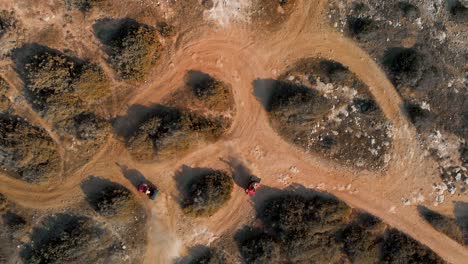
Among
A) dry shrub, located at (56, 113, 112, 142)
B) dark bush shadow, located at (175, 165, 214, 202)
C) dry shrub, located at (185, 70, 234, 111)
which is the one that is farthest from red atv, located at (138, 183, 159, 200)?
dry shrub, located at (185, 70, 234, 111)

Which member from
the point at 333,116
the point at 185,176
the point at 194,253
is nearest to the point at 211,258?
the point at 194,253

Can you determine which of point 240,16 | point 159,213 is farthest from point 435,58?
point 159,213

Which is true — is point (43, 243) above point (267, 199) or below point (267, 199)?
above

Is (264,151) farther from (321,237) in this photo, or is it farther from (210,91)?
(321,237)

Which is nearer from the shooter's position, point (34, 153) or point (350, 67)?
point (34, 153)

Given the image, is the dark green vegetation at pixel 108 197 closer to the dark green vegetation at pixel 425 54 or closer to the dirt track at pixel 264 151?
the dirt track at pixel 264 151

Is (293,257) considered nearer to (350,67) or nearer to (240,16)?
(350,67)

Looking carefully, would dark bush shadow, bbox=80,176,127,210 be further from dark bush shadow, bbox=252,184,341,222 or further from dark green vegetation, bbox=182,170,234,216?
dark bush shadow, bbox=252,184,341,222
